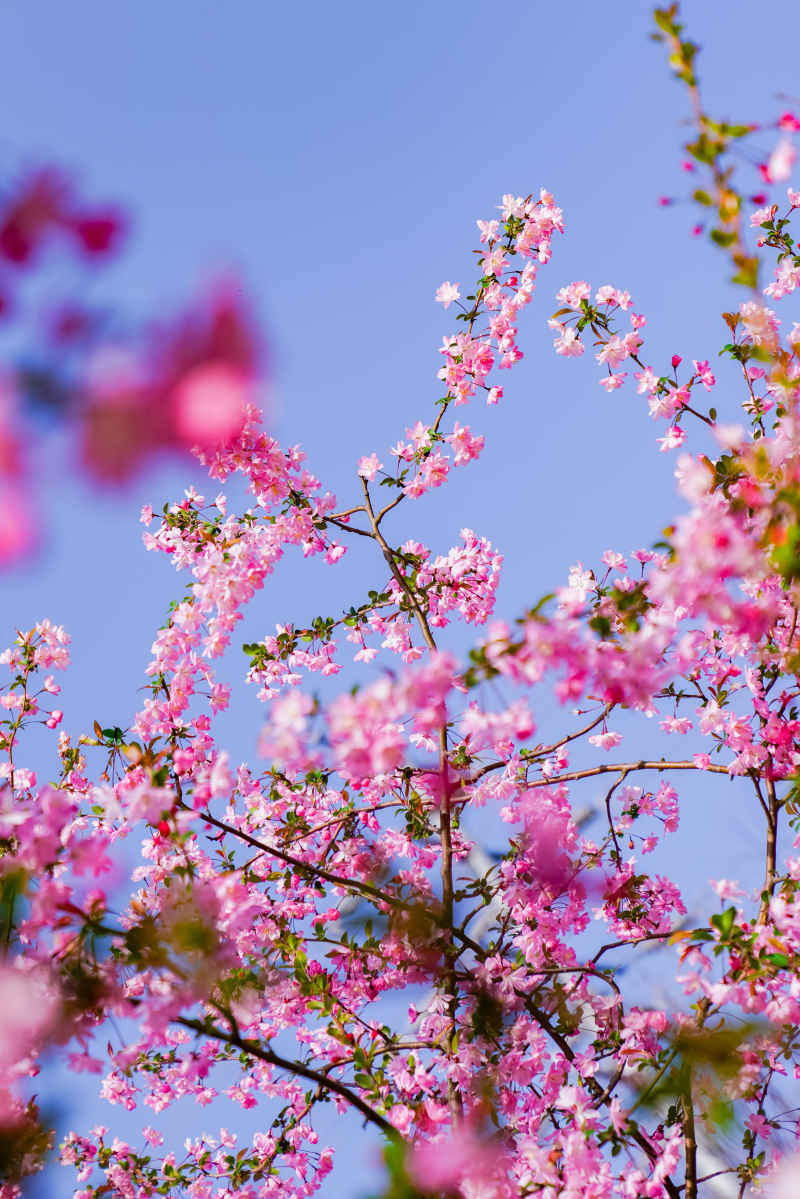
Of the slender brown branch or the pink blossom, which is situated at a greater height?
the pink blossom

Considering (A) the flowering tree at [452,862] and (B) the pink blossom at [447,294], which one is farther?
(B) the pink blossom at [447,294]

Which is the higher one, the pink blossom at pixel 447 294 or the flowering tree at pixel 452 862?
the pink blossom at pixel 447 294

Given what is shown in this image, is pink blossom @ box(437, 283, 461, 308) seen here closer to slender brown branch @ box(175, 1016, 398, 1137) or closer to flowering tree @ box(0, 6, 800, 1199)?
flowering tree @ box(0, 6, 800, 1199)

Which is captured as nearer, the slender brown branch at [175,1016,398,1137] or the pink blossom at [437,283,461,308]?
the slender brown branch at [175,1016,398,1137]

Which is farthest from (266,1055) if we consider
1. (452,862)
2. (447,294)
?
(447,294)

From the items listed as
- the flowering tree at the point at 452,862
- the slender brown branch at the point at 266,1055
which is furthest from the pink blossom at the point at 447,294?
the slender brown branch at the point at 266,1055

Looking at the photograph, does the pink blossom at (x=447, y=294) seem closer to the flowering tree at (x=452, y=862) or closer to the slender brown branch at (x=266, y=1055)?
the flowering tree at (x=452, y=862)

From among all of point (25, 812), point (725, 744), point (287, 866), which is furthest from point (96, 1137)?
point (725, 744)

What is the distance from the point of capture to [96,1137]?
588cm

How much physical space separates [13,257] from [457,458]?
332cm

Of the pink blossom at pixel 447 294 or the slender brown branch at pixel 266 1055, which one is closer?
the slender brown branch at pixel 266 1055

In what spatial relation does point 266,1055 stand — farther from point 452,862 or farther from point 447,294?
point 447,294

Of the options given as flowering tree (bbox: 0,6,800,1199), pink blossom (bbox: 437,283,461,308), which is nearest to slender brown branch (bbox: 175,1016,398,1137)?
flowering tree (bbox: 0,6,800,1199)

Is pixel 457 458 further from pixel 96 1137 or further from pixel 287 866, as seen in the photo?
pixel 96 1137
